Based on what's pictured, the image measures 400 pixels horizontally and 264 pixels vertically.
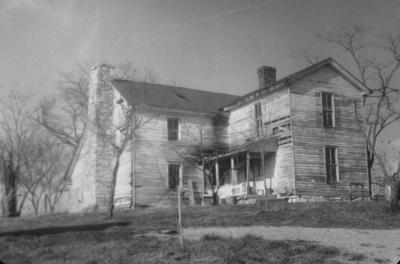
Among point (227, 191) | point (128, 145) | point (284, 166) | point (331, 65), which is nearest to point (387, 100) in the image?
point (331, 65)

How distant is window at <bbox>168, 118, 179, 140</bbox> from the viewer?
23.9 m

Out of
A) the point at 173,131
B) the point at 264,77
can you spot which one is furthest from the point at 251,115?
the point at 173,131

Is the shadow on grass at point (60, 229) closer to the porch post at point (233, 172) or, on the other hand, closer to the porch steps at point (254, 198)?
the porch steps at point (254, 198)

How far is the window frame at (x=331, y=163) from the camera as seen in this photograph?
21.5 m

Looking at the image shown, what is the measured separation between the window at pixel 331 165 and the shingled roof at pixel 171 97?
530 cm

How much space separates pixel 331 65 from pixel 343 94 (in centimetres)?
130

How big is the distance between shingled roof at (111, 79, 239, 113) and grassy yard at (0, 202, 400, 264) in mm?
5430

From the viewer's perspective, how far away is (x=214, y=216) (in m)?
15.9

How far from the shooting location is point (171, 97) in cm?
2442

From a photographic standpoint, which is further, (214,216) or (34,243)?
(214,216)

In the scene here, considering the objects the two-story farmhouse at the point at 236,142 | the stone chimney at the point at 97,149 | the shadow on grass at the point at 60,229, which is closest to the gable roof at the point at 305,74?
the two-story farmhouse at the point at 236,142

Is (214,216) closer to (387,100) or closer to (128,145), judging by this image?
(387,100)

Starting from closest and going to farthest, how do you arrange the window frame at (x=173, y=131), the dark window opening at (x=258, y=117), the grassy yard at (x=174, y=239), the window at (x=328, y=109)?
the grassy yard at (x=174, y=239)
the window at (x=328, y=109)
the dark window opening at (x=258, y=117)
the window frame at (x=173, y=131)

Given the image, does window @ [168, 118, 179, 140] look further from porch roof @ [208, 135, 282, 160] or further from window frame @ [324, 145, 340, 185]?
window frame @ [324, 145, 340, 185]
